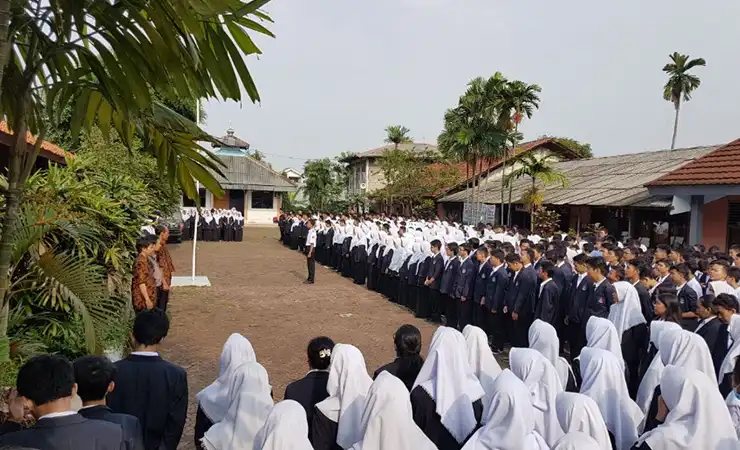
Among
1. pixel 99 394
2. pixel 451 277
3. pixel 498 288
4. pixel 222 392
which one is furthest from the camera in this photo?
pixel 451 277

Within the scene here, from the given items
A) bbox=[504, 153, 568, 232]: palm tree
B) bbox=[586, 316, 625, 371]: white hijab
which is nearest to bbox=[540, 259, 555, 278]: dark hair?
bbox=[586, 316, 625, 371]: white hijab

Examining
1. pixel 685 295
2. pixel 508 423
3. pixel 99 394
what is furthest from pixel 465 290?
pixel 99 394

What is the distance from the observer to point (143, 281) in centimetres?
692

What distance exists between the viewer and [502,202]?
2402 centimetres

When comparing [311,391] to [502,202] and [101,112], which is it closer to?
[101,112]

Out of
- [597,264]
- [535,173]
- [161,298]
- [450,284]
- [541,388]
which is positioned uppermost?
[535,173]

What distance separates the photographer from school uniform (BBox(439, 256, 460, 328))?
1010 cm

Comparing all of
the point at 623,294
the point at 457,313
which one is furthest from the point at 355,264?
the point at 623,294

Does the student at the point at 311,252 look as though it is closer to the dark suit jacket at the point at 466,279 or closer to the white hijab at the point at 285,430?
the dark suit jacket at the point at 466,279

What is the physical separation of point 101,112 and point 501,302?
22.8 feet

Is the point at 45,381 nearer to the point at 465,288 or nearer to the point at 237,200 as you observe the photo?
the point at 465,288

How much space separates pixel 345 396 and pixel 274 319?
7361 millimetres

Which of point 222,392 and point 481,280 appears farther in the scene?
point 481,280

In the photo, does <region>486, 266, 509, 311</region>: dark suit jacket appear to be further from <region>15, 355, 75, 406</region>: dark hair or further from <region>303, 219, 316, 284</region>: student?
<region>15, 355, 75, 406</region>: dark hair
